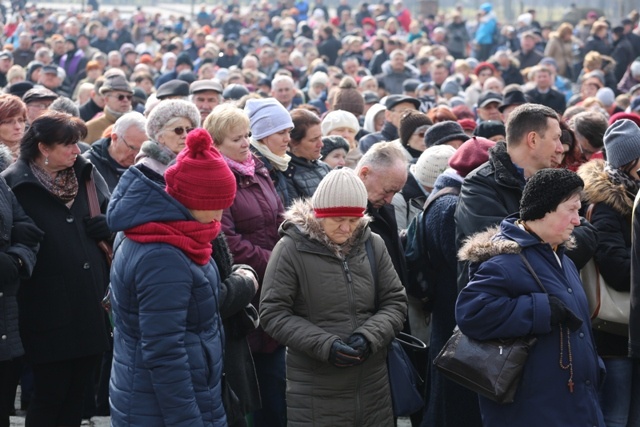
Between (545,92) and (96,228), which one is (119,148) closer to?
(96,228)

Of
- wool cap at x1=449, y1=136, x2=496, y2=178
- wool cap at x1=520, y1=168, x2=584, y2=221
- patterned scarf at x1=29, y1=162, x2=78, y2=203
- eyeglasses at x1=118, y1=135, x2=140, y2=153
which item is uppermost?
wool cap at x1=520, y1=168, x2=584, y2=221

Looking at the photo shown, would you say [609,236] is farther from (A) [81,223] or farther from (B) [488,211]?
(A) [81,223]

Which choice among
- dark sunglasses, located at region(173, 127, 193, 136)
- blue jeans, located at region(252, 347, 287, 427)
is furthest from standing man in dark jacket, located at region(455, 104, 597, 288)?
dark sunglasses, located at region(173, 127, 193, 136)

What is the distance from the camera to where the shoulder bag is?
17.8 feet

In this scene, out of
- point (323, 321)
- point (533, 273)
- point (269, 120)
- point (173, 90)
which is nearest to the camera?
point (533, 273)

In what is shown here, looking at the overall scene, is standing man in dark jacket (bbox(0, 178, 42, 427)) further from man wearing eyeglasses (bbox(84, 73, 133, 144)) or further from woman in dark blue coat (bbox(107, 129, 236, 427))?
man wearing eyeglasses (bbox(84, 73, 133, 144))

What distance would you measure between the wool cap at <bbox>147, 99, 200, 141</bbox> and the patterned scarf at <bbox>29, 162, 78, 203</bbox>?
22.0 inches

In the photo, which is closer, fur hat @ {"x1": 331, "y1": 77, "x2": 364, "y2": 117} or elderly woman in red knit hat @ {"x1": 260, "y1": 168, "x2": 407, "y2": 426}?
elderly woman in red knit hat @ {"x1": 260, "y1": 168, "x2": 407, "y2": 426}

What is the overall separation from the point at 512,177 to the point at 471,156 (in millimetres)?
629

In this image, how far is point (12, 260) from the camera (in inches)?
209

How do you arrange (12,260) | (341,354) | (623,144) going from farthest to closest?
(623,144) < (12,260) < (341,354)

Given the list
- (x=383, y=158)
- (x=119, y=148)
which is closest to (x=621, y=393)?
(x=383, y=158)

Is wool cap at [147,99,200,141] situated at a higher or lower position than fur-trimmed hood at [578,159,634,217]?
higher

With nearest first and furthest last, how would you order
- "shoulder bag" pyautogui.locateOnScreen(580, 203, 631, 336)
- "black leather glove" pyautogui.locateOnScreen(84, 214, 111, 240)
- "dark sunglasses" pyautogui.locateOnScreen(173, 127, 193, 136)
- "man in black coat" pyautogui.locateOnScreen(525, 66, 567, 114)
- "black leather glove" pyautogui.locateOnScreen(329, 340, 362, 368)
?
"black leather glove" pyautogui.locateOnScreen(329, 340, 362, 368) → "shoulder bag" pyautogui.locateOnScreen(580, 203, 631, 336) → "dark sunglasses" pyautogui.locateOnScreen(173, 127, 193, 136) → "black leather glove" pyautogui.locateOnScreen(84, 214, 111, 240) → "man in black coat" pyautogui.locateOnScreen(525, 66, 567, 114)
